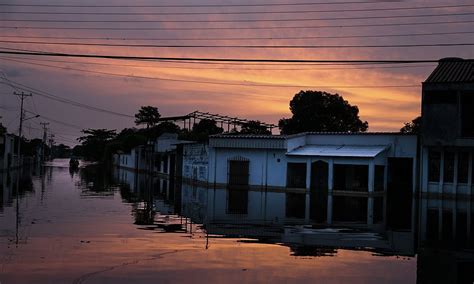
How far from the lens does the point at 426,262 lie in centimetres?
1265

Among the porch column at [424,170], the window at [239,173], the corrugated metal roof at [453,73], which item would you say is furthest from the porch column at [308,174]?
the corrugated metal roof at [453,73]

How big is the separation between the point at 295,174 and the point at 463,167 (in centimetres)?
1084

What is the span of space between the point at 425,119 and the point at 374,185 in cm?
547

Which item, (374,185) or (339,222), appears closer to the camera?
(339,222)

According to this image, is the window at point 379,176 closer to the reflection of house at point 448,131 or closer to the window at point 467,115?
the reflection of house at point 448,131

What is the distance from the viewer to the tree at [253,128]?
210ft

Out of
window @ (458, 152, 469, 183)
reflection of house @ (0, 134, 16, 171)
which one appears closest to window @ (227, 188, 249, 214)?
window @ (458, 152, 469, 183)

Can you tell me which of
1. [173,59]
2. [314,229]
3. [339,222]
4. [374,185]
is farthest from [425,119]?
[173,59]

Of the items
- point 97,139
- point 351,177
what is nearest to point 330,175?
point 351,177

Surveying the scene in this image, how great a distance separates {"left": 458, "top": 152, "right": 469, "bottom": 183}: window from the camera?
118 feet

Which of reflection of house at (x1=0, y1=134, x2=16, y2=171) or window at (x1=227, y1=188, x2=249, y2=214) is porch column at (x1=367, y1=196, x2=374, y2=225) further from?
reflection of house at (x1=0, y1=134, x2=16, y2=171)

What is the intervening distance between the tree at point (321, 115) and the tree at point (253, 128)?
2457 mm

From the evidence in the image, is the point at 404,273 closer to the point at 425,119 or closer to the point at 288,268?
the point at 288,268

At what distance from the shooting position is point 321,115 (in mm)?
67062
